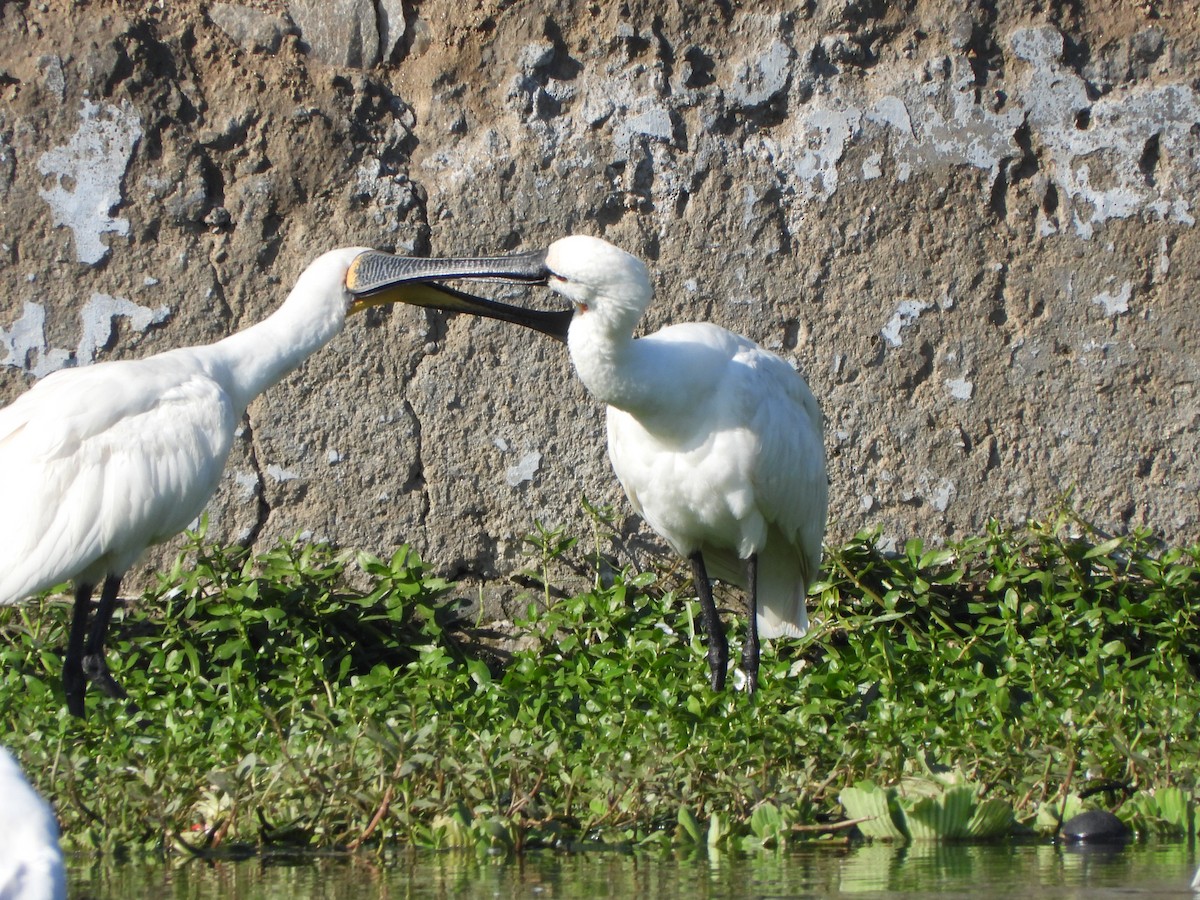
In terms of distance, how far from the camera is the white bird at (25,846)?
61.2 inches

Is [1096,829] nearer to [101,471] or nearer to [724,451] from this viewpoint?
[724,451]

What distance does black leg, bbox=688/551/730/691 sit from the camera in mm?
4953

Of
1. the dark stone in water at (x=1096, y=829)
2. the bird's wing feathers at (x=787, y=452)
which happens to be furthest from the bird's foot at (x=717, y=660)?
the dark stone in water at (x=1096, y=829)

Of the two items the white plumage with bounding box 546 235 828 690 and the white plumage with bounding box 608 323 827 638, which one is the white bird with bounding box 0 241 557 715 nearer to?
the white plumage with bounding box 546 235 828 690

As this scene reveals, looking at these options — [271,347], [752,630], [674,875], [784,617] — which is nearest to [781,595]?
[784,617]

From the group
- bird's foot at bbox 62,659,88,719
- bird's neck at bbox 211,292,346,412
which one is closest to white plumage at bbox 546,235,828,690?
bird's neck at bbox 211,292,346,412

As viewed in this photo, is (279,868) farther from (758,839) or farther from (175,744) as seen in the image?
(758,839)

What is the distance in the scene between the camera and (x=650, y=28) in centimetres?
547

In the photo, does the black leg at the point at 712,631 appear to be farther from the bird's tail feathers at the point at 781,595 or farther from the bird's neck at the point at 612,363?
the bird's neck at the point at 612,363

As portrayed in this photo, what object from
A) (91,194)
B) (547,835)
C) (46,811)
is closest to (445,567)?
(91,194)

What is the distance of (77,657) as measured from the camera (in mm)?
4480

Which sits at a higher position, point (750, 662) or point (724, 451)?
point (724, 451)

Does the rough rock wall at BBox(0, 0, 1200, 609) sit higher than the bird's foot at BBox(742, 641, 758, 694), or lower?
higher

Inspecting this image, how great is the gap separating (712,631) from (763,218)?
1506mm
